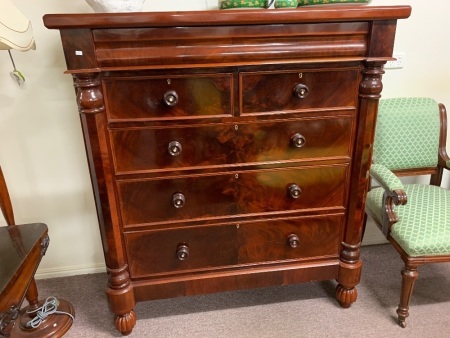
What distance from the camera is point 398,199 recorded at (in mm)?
1494

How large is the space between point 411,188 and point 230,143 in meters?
1.10

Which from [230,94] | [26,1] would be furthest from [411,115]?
[26,1]

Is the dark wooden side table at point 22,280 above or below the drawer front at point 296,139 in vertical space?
below

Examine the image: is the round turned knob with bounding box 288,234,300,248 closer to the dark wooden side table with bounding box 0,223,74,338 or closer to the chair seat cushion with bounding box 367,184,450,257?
the chair seat cushion with bounding box 367,184,450,257

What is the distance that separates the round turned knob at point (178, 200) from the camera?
1429 mm

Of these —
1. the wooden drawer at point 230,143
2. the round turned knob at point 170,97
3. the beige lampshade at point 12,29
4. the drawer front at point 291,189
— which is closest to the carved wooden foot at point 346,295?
the drawer front at point 291,189

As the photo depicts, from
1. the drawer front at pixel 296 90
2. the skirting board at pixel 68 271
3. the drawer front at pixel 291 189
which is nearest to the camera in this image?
the drawer front at pixel 296 90

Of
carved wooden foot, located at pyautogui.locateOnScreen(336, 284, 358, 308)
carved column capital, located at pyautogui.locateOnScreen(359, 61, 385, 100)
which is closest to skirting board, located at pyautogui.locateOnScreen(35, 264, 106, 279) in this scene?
carved wooden foot, located at pyautogui.locateOnScreen(336, 284, 358, 308)

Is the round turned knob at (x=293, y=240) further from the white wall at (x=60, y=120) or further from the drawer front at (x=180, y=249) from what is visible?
the white wall at (x=60, y=120)

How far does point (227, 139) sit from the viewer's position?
1404mm

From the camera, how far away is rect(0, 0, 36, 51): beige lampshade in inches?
45.6

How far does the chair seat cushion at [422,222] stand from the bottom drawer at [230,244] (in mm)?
274

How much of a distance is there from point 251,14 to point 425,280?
170cm

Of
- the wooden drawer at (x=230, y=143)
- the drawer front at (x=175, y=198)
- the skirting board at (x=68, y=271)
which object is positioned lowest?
the skirting board at (x=68, y=271)
